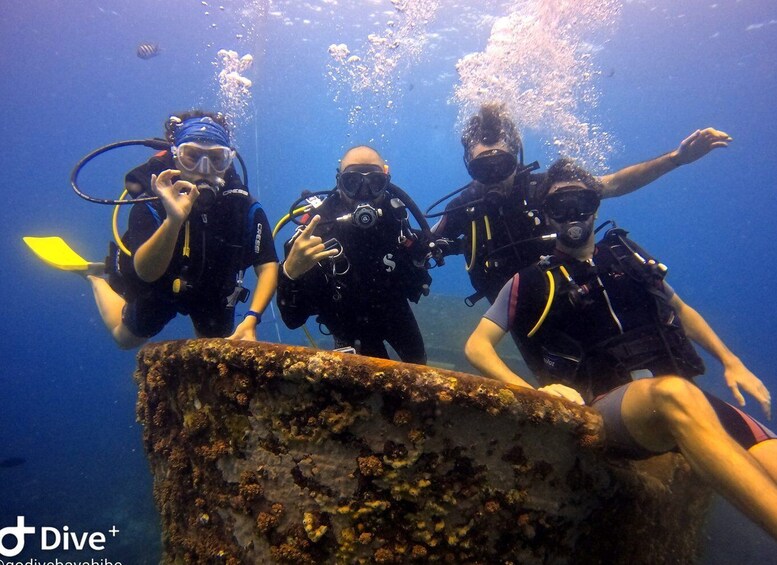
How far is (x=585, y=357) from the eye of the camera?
3549mm

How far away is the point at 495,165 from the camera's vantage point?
495cm

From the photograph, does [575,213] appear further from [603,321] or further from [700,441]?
[700,441]

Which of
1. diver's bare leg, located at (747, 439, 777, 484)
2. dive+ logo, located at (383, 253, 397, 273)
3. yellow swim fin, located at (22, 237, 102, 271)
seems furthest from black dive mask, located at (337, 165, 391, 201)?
yellow swim fin, located at (22, 237, 102, 271)

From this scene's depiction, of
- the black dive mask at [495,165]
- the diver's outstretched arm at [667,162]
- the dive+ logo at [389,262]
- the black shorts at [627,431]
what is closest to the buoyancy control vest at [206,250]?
the dive+ logo at [389,262]

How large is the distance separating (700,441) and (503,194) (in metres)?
3.44

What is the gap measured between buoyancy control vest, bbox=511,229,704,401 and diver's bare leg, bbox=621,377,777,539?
1.16 meters

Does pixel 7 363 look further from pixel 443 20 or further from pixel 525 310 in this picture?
pixel 525 310

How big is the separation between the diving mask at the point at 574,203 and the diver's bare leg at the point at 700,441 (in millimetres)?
1770

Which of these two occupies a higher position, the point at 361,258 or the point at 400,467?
the point at 361,258

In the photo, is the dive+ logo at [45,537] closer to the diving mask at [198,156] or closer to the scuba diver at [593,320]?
the diving mask at [198,156]

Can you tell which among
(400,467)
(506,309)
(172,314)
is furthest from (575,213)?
(172,314)

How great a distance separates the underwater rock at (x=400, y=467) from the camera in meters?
1.88

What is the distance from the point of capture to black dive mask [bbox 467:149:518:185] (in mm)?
4934

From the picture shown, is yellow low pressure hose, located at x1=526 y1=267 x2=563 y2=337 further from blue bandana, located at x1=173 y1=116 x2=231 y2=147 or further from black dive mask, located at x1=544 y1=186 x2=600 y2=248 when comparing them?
blue bandana, located at x1=173 y1=116 x2=231 y2=147
